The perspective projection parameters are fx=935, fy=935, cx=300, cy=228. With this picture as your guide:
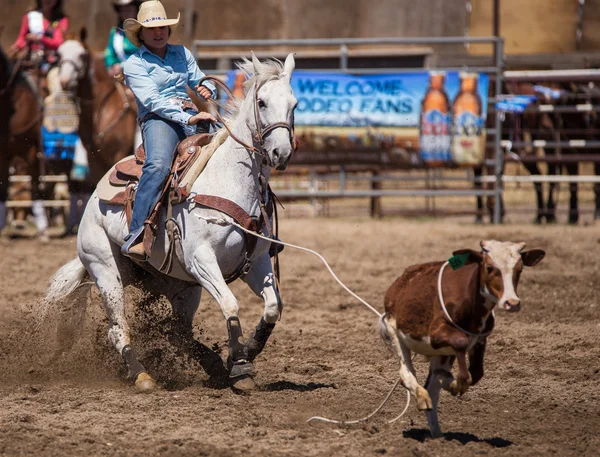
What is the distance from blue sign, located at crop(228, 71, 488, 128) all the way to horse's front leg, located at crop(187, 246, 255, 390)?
826 centimetres

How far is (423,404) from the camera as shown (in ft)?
13.4

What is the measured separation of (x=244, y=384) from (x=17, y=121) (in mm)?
8509

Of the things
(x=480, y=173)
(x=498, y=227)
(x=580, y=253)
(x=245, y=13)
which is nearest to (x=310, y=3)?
(x=245, y=13)

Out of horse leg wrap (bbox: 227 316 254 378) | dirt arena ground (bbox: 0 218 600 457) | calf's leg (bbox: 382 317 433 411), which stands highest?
calf's leg (bbox: 382 317 433 411)

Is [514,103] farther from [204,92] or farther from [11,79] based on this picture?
[204,92]

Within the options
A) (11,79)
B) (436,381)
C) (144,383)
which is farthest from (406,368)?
(11,79)

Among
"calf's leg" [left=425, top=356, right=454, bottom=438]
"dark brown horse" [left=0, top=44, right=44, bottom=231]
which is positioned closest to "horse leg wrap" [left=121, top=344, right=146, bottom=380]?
"calf's leg" [left=425, top=356, right=454, bottom=438]

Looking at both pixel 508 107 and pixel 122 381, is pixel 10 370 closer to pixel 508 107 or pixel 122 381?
pixel 122 381

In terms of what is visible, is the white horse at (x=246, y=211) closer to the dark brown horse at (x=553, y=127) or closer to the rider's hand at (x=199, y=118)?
the rider's hand at (x=199, y=118)

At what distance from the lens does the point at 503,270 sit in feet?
12.8

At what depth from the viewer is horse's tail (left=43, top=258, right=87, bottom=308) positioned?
6.26 meters

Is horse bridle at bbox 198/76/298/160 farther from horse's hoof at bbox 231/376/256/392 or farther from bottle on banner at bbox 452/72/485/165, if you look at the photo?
bottle on banner at bbox 452/72/485/165

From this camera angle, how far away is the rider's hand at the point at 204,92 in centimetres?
582

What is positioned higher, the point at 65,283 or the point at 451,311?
the point at 451,311
